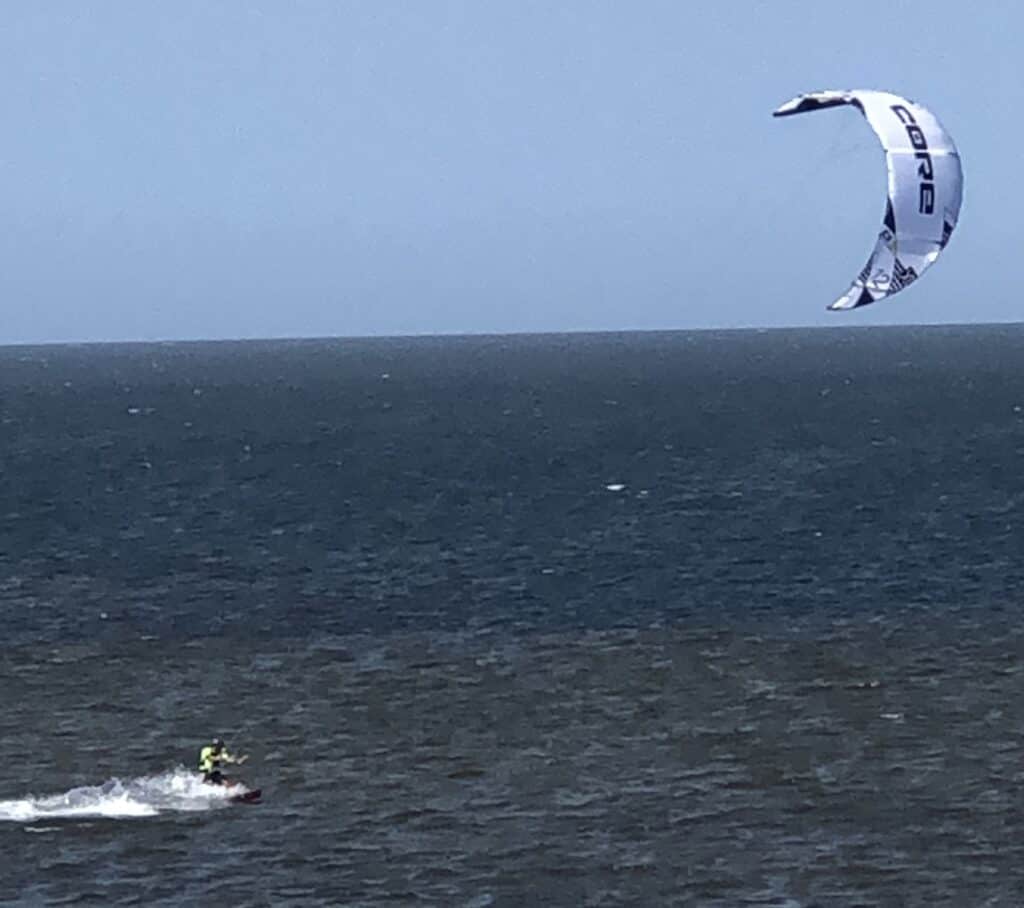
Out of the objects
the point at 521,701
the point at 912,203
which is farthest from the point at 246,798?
the point at 912,203

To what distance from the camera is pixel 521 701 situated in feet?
214

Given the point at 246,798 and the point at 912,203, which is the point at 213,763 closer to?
the point at 246,798

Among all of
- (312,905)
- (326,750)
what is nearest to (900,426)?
(326,750)

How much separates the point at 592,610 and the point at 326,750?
25.9 metres

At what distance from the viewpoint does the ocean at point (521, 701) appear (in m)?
48.0

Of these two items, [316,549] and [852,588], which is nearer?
[852,588]

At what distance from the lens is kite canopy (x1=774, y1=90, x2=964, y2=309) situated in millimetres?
58219

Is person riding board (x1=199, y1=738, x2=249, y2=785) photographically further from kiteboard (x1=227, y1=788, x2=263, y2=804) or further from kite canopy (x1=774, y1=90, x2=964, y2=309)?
kite canopy (x1=774, y1=90, x2=964, y2=309)

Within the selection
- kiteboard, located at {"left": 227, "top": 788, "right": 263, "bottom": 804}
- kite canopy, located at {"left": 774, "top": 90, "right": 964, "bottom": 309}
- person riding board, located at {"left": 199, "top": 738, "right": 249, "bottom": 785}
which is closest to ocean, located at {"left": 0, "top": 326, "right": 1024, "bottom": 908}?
person riding board, located at {"left": 199, "top": 738, "right": 249, "bottom": 785}

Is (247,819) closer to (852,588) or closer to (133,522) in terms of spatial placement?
(852,588)

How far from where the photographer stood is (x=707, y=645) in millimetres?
74312

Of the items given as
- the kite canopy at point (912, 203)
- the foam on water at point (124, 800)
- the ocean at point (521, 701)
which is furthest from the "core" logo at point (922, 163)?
the foam on water at point (124, 800)

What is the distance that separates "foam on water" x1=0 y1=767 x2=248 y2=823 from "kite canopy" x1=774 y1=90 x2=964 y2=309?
73.6ft

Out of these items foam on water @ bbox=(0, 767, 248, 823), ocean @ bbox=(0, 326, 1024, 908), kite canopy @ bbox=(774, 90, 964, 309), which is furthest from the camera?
kite canopy @ bbox=(774, 90, 964, 309)
